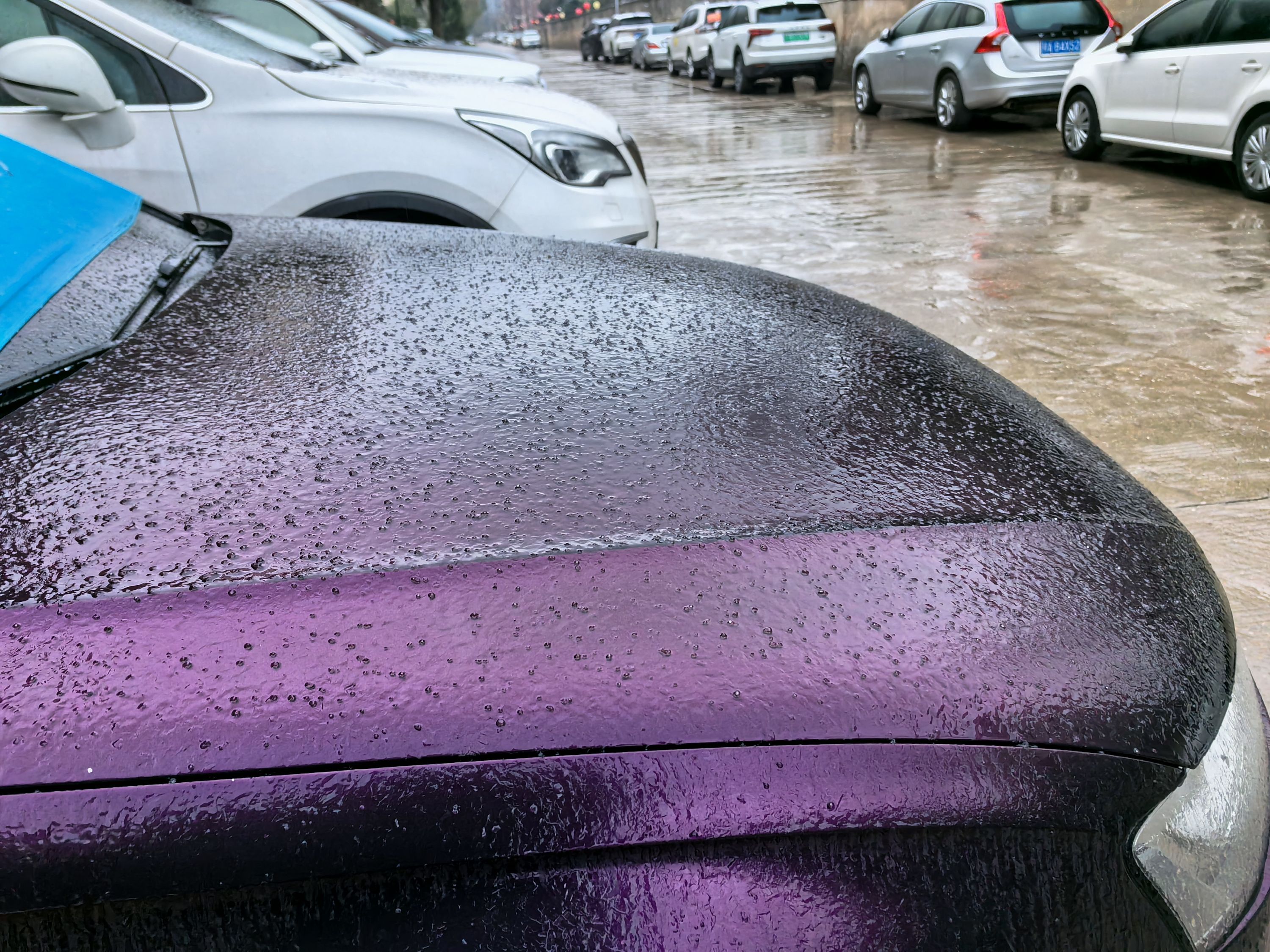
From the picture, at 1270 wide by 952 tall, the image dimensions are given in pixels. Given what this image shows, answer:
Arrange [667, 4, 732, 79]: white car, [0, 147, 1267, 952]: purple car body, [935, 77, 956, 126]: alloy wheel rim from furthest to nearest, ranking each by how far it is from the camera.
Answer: [667, 4, 732, 79]: white car
[935, 77, 956, 126]: alloy wheel rim
[0, 147, 1267, 952]: purple car body

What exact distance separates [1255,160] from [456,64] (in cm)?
592

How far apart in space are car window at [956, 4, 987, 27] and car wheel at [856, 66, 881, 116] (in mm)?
2291

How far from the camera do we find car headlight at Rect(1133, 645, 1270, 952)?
963 millimetres

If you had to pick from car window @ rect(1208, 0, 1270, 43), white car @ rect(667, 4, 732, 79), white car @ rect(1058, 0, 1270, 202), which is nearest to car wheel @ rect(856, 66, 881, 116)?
white car @ rect(1058, 0, 1270, 202)

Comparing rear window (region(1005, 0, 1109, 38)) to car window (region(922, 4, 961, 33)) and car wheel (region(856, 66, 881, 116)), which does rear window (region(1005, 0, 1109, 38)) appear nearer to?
car window (region(922, 4, 961, 33))

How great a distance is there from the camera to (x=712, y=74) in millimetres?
20594

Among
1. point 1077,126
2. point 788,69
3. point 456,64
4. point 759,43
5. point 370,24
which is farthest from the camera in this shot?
point 788,69

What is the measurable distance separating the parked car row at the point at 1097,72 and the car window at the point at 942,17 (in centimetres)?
2

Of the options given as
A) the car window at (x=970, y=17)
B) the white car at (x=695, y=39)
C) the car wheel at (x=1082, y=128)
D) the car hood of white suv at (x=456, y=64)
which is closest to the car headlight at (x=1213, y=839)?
the car hood of white suv at (x=456, y=64)

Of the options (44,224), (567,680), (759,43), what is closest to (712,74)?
(759,43)

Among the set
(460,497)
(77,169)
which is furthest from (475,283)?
(77,169)

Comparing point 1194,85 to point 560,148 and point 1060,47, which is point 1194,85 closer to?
point 1060,47

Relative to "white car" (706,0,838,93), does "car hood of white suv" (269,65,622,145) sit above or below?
below

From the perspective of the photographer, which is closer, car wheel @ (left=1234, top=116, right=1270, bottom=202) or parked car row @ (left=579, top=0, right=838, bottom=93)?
car wheel @ (left=1234, top=116, right=1270, bottom=202)
